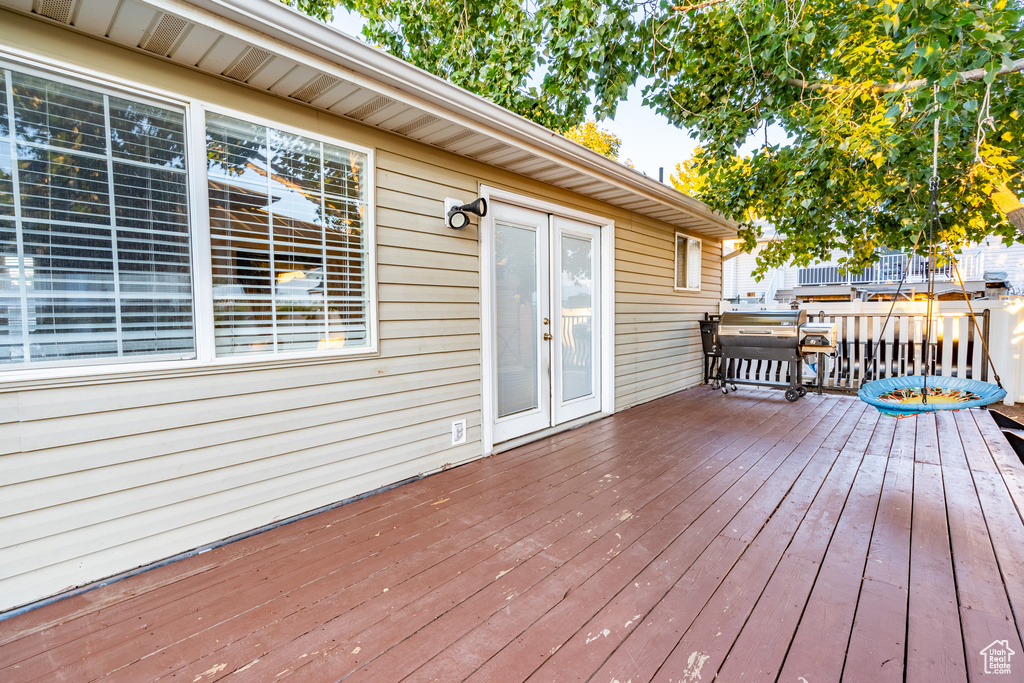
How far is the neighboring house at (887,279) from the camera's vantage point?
11.1m

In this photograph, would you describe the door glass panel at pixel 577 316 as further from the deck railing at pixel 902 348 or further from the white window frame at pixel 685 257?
the deck railing at pixel 902 348

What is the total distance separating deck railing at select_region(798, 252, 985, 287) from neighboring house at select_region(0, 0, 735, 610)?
13647 mm

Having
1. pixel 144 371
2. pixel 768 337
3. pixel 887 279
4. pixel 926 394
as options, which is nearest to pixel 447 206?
pixel 144 371

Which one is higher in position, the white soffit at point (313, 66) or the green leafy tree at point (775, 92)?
the green leafy tree at point (775, 92)

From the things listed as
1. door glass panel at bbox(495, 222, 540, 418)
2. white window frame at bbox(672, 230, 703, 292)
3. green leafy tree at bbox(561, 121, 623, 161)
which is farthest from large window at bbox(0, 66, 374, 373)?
green leafy tree at bbox(561, 121, 623, 161)

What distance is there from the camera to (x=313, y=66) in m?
2.15

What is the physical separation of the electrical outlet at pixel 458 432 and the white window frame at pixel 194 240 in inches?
40.7

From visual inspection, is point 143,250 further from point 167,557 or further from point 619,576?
point 619,576

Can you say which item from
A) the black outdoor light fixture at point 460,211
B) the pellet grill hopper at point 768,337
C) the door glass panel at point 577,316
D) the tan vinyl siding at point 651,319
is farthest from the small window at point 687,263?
the black outdoor light fixture at point 460,211

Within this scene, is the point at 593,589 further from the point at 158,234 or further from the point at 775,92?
the point at 775,92

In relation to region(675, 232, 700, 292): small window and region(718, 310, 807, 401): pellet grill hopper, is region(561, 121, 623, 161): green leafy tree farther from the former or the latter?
region(718, 310, 807, 401): pellet grill hopper

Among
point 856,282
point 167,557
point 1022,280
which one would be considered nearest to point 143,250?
point 167,557

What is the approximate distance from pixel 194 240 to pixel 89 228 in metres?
0.36

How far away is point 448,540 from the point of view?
2.28m
